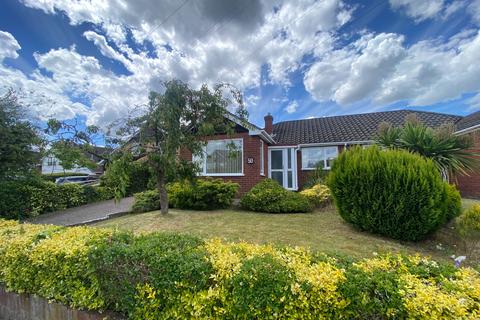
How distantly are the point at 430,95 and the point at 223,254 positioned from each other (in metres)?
16.9

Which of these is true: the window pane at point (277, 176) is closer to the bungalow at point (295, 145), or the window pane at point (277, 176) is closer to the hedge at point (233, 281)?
the bungalow at point (295, 145)

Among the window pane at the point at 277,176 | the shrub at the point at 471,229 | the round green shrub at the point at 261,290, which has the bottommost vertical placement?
the shrub at the point at 471,229

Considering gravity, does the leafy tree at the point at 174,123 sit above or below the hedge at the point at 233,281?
above

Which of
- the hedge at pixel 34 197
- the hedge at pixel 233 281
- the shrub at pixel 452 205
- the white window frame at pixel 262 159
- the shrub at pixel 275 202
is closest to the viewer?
the hedge at pixel 233 281

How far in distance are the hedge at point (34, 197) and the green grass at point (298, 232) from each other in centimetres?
523

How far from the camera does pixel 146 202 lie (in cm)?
946

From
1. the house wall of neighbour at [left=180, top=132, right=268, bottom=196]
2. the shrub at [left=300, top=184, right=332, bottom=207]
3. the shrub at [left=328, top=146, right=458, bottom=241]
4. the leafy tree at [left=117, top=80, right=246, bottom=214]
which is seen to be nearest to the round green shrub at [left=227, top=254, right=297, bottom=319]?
the shrub at [left=328, top=146, right=458, bottom=241]

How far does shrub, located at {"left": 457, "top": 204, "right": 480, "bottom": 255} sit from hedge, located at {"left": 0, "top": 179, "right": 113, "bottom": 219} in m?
13.7

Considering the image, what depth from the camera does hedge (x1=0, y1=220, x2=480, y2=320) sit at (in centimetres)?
167

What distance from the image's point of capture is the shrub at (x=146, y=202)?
9.41m

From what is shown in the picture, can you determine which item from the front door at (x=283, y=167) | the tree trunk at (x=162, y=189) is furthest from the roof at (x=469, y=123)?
the tree trunk at (x=162, y=189)

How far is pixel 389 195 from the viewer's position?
16.9ft

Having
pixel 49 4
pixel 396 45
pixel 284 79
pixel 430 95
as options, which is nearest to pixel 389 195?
pixel 396 45

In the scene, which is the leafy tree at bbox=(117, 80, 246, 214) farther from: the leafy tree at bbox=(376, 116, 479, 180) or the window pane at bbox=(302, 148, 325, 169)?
the window pane at bbox=(302, 148, 325, 169)
